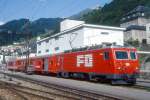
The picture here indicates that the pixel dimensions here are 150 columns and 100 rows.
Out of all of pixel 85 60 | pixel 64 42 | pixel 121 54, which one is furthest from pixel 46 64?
pixel 64 42

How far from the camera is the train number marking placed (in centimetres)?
2967

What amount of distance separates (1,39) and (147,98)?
72.7m

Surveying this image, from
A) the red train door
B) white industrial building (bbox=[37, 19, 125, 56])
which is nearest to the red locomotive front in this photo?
the red train door

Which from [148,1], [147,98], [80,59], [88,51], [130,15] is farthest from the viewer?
[148,1]

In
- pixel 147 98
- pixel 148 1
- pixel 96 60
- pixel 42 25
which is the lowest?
pixel 147 98

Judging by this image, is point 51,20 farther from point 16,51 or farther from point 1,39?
point 1,39

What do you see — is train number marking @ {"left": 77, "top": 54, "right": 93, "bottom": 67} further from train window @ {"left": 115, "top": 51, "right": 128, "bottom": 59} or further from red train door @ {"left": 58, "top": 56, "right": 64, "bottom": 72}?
red train door @ {"left": 58, "top": 56, "right": 64, "bottom": 72}

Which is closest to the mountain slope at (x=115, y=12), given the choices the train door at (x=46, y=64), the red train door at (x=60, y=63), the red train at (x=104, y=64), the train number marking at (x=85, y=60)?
the train door at (x=46, y=64)

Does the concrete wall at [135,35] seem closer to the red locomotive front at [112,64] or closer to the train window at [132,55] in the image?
the red locomotive front at [112,64]

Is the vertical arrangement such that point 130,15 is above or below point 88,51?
above

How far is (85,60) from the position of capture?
31.0 meters

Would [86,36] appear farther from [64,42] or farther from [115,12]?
[115,12]

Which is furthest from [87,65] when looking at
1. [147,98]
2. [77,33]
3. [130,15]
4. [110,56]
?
[130,15]

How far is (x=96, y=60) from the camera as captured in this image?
28.3m
